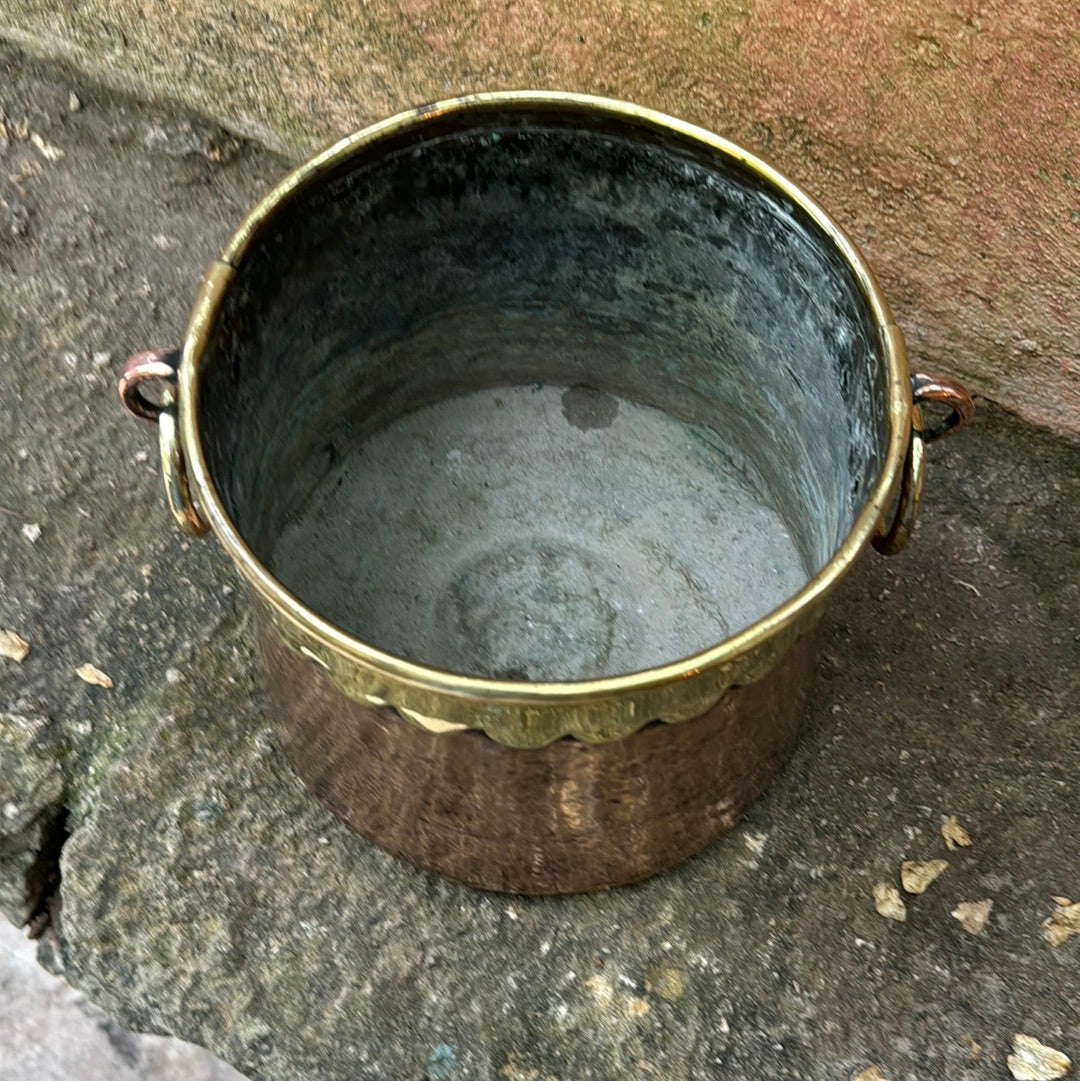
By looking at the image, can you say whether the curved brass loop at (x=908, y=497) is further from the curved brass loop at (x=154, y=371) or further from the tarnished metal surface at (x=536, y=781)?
the curved brass loop at (x=154, y=371)

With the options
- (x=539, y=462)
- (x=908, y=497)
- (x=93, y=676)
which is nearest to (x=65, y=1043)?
(x=93, y=676)

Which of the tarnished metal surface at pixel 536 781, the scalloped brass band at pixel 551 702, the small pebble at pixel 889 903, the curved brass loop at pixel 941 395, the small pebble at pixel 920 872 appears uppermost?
the curved brass loop at pixel 941 395

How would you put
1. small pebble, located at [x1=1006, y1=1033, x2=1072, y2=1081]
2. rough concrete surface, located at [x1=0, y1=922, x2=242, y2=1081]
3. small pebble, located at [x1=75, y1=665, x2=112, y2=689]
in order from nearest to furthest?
1. small pebble, located at [x1=1006, y1=1033, x2=1072, y2=1081]
2. small pebble, located at [x1=75, y1=665, x2=112, y2=689]
3. rough concrete surface, located at [x1=0, y1=922, x2=242, y2=1081]

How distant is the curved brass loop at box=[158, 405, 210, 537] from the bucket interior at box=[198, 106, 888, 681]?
A: 0.04m

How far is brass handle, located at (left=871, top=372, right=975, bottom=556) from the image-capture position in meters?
0.92

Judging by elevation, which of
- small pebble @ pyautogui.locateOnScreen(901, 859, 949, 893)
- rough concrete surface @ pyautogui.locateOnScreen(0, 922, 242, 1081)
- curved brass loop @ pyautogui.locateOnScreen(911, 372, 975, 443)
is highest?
curved brass loop @ pyautogui.locateOnScreen(911, 372, 975, 443)

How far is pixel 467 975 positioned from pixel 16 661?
1.69ft

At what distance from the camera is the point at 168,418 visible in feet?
3.03

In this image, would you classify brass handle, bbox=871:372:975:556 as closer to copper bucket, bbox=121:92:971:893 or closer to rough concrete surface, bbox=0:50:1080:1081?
copper bucket, bbox=121:92:971:893

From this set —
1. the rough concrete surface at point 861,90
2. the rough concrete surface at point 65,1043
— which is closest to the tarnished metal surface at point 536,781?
the rough concrete surface at point 861,90

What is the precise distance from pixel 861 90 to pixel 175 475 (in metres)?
0.70

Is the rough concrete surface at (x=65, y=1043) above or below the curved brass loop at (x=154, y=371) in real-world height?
below

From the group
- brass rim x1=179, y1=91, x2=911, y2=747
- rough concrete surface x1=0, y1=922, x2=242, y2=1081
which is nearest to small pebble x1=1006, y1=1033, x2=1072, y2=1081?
brass rim x1=179, y1=91, x2=911, y2=747

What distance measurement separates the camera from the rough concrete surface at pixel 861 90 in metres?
1.11
